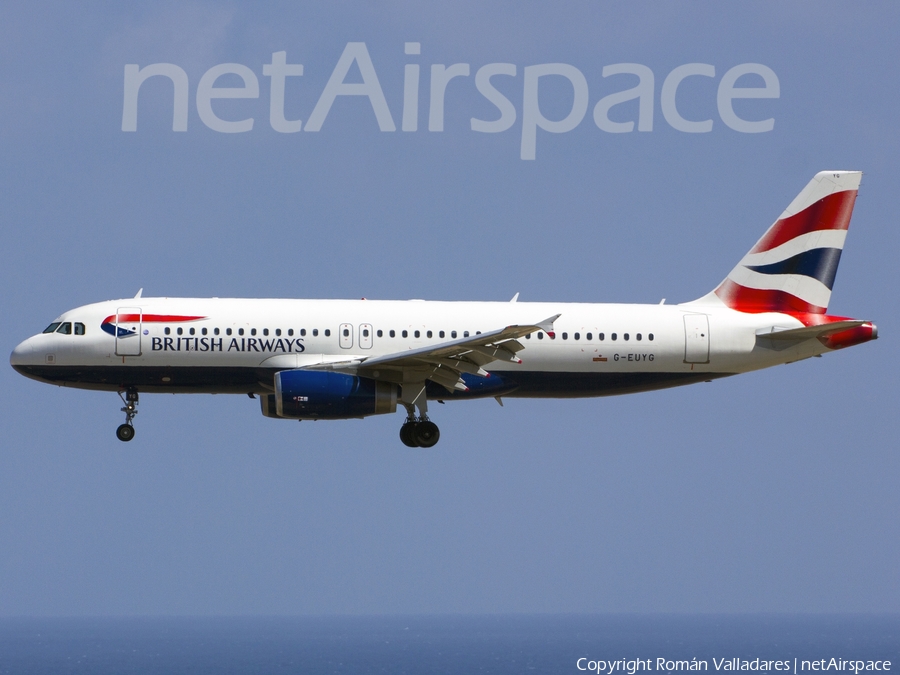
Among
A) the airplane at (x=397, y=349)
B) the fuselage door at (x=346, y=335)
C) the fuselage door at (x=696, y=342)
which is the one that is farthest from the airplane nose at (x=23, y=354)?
the fuselage door at (x=696, y=342)

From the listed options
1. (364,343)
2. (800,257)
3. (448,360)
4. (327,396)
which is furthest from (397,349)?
(800,257)

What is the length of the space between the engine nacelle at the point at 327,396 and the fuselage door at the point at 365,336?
1.23 metres

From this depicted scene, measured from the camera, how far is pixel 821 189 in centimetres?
4775

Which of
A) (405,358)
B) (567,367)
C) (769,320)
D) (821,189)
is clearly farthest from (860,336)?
(405,358)

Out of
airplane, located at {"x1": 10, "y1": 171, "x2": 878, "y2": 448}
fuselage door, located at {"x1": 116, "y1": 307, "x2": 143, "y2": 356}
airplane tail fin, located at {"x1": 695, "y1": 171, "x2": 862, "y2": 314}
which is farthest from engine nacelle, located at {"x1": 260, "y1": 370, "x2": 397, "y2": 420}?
airplane tail fin, located at {"x1": 695, "y1": 171, "x2": 862, "y2": 314}

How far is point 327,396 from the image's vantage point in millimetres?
40688

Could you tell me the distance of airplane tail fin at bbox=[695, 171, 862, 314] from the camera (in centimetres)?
4644

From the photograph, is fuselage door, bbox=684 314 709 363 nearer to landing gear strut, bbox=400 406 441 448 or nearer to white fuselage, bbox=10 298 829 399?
white fuselage, bbox=10 298 829 399

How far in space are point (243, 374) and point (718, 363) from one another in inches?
578

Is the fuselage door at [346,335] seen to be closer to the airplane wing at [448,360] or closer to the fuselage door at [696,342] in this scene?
the airplane wing at [448,360]

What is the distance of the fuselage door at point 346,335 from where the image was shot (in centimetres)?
4200

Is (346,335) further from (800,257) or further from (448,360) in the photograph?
(800,257)

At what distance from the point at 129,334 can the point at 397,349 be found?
7.84 m

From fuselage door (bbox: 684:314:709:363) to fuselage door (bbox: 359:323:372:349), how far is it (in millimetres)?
9806
